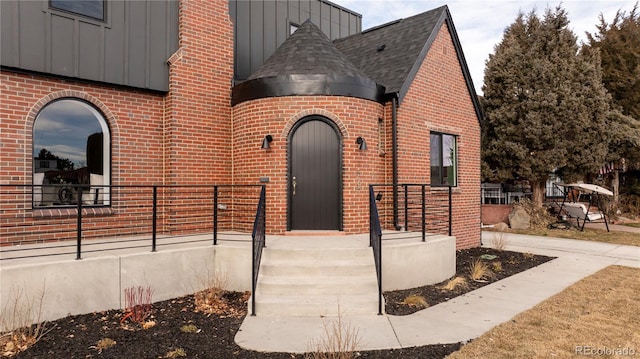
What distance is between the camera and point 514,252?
10.2 m

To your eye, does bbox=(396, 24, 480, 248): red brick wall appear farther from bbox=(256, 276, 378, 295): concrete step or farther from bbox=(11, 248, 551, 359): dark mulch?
bbox=(11, 248, 551, 359): dark mulch

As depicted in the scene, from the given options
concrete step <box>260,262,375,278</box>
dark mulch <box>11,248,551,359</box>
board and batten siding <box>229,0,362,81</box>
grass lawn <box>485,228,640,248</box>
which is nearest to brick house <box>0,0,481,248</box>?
board and batten siding <box>229,0,362,81</box>

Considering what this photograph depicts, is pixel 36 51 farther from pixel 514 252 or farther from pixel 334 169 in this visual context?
pixel 514 252

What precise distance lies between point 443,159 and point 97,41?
27.6 ft

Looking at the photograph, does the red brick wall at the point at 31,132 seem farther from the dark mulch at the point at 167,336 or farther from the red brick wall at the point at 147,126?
the dark mulch at the point at 167,336

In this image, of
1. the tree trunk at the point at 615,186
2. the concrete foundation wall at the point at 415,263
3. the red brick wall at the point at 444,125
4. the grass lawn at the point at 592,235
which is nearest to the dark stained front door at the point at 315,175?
the concrete foundation wall at the point at 415,263

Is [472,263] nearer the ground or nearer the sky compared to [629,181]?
nearer the ground

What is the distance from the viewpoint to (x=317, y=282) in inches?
222

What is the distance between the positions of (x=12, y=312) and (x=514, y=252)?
419 inches

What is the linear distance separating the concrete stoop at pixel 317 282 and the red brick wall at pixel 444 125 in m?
3.37

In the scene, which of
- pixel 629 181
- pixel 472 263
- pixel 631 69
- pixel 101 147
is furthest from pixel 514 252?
pixel 631 69

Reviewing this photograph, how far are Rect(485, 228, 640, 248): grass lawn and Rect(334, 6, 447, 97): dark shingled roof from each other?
9.05 metres

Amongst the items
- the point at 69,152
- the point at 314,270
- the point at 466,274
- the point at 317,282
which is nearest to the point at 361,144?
the point at 314,270

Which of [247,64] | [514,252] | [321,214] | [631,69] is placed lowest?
[514,252]
